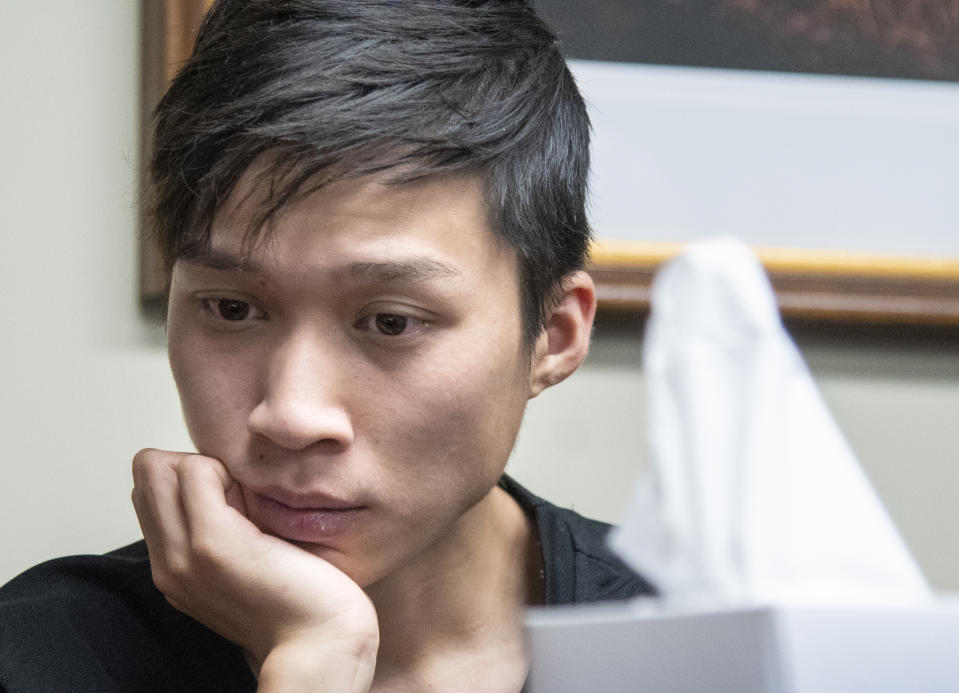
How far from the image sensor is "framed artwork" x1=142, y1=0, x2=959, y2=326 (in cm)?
108

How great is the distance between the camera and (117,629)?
33.4 inches

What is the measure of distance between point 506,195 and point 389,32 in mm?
143

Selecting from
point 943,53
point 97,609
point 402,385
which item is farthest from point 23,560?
point 943,53

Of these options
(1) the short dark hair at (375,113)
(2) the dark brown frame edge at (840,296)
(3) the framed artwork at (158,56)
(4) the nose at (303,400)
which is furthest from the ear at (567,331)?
(3) the framed artwork at (158,56)

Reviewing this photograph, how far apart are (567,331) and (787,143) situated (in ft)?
1.15

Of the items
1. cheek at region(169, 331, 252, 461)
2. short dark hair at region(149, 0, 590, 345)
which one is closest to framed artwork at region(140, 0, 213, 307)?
short dark hair at region(149, 0, 590, 345)

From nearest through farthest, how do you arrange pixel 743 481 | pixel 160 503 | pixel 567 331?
pixel 743 481 < pixel 160 503 < pixel 567 331

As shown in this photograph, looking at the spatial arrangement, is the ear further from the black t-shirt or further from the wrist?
the wrist

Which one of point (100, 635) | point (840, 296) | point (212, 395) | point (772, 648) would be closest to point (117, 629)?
point (100, 635)

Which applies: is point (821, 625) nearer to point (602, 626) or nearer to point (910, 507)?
point (602, 626)

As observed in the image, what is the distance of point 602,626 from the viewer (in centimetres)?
46

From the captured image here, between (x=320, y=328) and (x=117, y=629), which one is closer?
(x=320, y=328)

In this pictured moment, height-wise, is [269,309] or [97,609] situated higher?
[269,309]

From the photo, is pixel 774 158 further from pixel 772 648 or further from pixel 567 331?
pixel 772 648
